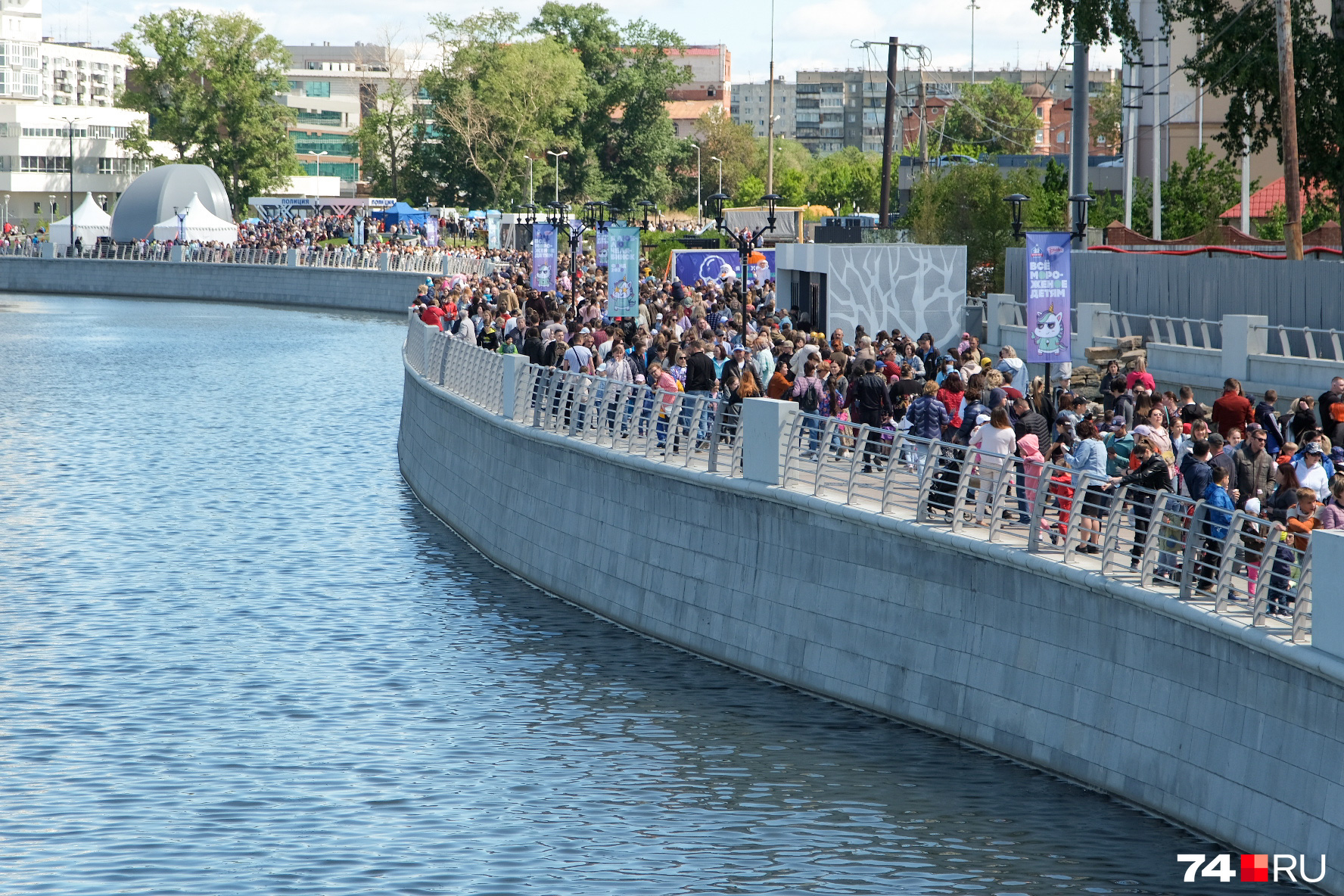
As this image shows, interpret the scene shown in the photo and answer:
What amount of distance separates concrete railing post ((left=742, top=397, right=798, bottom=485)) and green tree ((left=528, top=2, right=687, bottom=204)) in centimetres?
10701

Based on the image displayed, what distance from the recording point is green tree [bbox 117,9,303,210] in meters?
127

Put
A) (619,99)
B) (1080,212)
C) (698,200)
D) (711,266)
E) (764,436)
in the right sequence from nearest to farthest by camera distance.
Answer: (764,436) < (1080,212) < (711,266) < (619,99) < (698,200)

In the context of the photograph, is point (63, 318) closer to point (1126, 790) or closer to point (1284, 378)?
point (1284, 378)

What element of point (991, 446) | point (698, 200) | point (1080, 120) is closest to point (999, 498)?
point (991, 446)

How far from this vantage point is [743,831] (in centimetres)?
1515

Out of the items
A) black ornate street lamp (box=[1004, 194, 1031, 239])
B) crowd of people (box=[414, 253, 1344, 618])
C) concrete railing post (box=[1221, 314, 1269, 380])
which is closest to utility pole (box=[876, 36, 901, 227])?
black ornate street lamp (box=[1004, 194, 1031, 239])

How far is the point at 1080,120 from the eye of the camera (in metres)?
33.8

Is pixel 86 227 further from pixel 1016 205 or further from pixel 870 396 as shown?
pixel 870 396

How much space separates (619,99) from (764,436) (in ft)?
365

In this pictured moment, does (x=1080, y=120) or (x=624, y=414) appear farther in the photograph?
(x=1080, y=120)

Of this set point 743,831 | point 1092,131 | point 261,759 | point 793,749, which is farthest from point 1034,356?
point 1092,131

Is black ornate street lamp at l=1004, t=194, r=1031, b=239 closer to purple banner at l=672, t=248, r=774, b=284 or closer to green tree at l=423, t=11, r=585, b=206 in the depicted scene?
purple banner at l=672, t=248, r=774, b=284

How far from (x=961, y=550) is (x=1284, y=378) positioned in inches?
422

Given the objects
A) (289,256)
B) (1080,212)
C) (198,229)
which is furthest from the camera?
(198,229)
